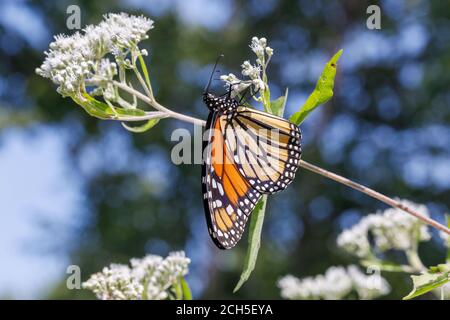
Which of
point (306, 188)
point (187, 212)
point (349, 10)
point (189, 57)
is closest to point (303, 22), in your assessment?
point (349, 10)

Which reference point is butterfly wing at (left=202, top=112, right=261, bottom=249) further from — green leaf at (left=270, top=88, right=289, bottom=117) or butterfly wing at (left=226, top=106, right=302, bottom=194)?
green leaf at (left=270, top=88, right=289, bottom=117)

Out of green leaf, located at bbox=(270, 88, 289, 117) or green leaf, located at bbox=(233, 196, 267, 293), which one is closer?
green leaf, located at bbox=(233, 196, 267, 293)

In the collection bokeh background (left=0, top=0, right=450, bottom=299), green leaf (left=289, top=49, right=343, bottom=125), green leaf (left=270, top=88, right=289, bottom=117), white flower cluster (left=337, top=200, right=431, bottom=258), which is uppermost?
bokeh background (left=0, top=0, right=450, bottom=299)

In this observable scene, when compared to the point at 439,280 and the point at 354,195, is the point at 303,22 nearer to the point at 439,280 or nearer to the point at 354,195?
the point at 354,195

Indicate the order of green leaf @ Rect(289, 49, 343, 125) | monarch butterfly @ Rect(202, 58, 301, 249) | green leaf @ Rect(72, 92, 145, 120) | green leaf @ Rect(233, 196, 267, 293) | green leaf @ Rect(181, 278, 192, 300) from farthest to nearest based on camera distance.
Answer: green leaf @ Rect(181, 278, 192, 300)
monarch butterfly @ Rect(202, 58, 301, 249)
green leaf @ Rect(72, 92, 145, 120)
green leaf @ Rect(289, 49, 343, 125)
green leaf @ Rect(233, 196, 267, 293)

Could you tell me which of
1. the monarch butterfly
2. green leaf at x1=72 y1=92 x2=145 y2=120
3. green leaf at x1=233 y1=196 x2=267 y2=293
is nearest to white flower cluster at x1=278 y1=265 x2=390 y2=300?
the monarch butterfly

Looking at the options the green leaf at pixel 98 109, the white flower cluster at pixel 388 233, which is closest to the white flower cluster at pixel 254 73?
the green leaf at pixel 98 109
